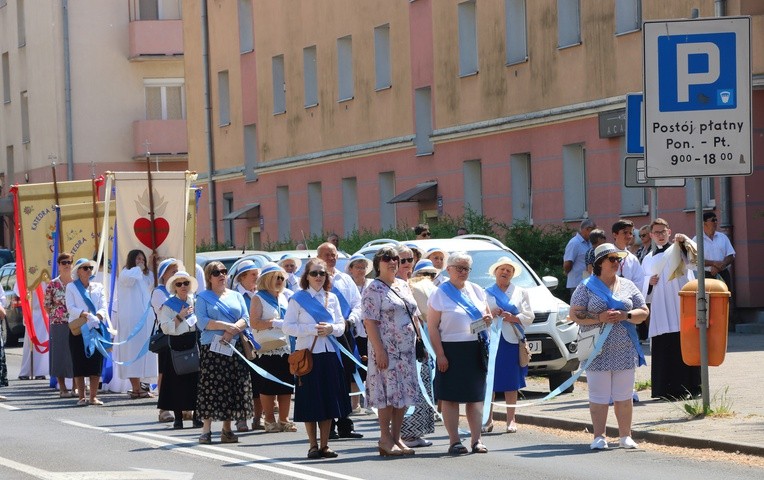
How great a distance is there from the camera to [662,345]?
57.7ft

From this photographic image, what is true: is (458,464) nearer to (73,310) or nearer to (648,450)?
(648,450)

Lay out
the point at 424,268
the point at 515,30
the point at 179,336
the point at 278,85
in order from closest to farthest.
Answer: the point at 424,268
the point at 179,336
the point at 515,30
the point at 278,85

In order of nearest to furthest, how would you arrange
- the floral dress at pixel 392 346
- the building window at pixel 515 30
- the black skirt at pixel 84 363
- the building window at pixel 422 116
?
the floral dress at pixel 392 346 → the black skirt at pixel 84 363 → the building window at pixel 515 30 → the building window at pixel 422 116

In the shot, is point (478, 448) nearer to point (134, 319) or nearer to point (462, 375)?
point (462, 375)

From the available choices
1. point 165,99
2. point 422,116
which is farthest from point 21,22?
point 422,116

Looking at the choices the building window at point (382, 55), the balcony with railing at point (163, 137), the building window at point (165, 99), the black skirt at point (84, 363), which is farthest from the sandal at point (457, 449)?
the building window at point (165, 99)

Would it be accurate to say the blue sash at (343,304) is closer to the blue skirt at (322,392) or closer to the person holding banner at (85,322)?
the blue skirt at (322,392)

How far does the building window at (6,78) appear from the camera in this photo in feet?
225

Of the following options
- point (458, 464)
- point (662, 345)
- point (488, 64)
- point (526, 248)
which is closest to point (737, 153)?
point (662, 345)

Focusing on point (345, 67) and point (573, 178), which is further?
point (345, 67)

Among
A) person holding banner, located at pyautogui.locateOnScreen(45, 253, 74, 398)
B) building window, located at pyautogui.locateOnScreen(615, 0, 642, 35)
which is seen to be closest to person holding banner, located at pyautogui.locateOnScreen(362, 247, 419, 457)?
person holding banner, located at pyautogui.locateOnScreen(45, 253, 74, 398)

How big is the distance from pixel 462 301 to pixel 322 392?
142cm

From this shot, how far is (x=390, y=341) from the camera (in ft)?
48.0

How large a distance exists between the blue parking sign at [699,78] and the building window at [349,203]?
27.9m
